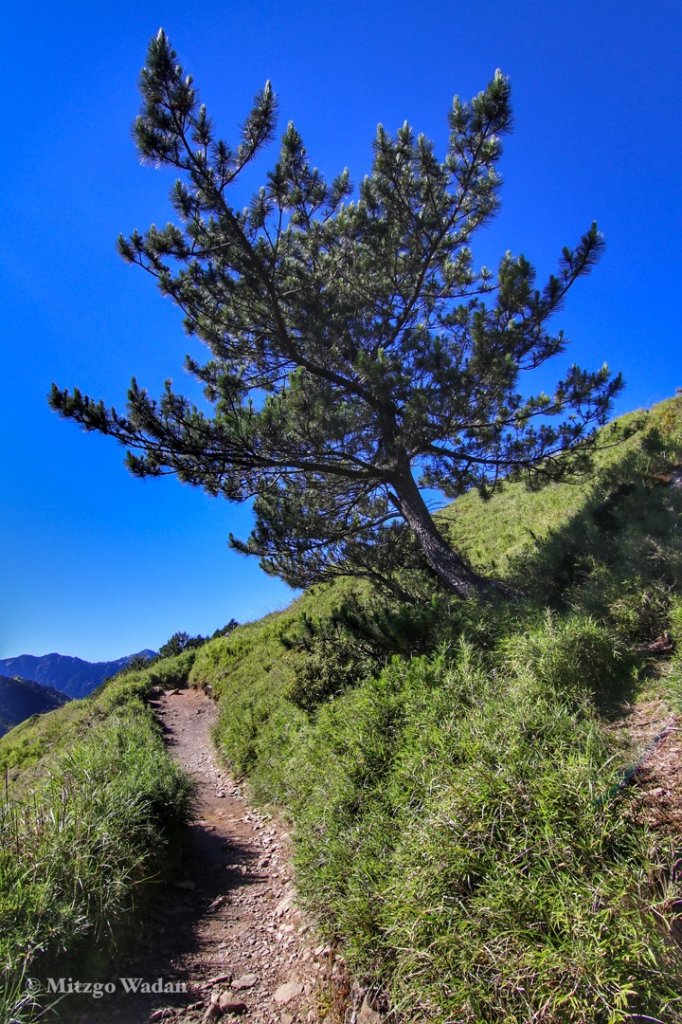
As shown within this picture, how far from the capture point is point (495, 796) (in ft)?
10.0

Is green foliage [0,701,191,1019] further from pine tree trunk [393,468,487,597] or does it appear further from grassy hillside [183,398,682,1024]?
pine tree trunk [393,468,487,597]

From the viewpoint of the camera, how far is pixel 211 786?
29.8 ft

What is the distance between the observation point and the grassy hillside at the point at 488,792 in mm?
Result: 2305

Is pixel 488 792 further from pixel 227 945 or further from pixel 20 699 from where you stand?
pixel 20 699

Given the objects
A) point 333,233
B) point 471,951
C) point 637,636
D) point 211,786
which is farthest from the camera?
point 333,233

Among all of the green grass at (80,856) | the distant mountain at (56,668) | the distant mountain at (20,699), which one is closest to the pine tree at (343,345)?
the green grass at (80,856)

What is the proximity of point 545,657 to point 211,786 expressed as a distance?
7.28 meters

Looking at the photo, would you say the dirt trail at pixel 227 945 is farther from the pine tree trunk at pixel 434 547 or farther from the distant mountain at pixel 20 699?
the distant mountain at pixel 20 699

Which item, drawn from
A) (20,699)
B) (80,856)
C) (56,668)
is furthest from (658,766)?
(56,668)

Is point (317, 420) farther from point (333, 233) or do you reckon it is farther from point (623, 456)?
point (623, 456)

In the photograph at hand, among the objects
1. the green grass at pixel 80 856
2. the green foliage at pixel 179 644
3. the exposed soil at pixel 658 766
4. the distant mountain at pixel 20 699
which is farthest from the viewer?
the distant mountain at pixel 20 699

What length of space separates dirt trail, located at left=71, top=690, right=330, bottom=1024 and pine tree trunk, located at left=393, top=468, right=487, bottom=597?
509 centimetres

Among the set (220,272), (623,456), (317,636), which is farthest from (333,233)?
(623,456)

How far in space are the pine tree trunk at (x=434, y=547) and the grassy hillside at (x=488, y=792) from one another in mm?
743
